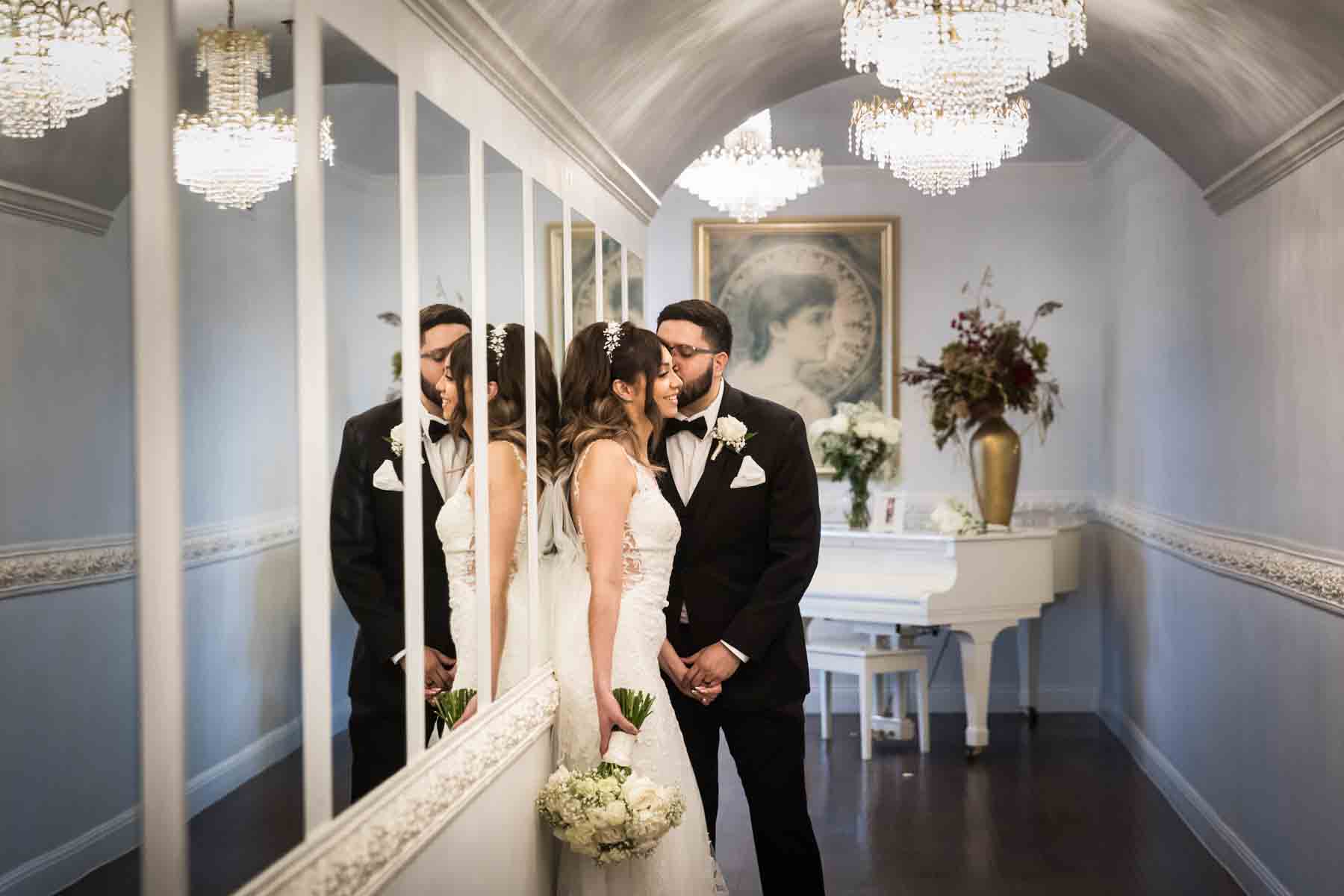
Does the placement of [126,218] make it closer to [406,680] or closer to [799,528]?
[406,680]

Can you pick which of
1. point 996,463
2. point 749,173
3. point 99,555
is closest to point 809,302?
point 749,173

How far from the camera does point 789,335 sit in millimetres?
8273

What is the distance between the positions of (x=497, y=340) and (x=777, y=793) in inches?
65.5

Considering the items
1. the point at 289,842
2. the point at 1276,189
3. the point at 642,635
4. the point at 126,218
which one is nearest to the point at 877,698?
the point at 1276,189

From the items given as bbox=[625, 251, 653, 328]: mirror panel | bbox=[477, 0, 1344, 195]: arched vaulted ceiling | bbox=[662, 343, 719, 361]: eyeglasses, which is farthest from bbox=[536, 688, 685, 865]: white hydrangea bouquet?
bbox=[625, 251, 653, 328]: mirror panel

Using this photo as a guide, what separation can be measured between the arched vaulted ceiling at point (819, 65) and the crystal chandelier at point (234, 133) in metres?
1.08

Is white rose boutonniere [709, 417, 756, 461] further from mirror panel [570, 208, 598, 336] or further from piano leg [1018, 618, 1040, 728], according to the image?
piano leg [1018, 618, 1040, 728]

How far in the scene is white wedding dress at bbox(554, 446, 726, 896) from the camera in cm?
348

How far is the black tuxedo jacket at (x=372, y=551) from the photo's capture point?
207 cm

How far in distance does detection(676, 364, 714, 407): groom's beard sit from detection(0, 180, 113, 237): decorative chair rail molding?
275cm

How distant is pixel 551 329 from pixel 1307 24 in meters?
2.13

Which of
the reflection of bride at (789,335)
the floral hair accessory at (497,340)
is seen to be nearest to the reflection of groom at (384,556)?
the floral hair accessory at (497,340)

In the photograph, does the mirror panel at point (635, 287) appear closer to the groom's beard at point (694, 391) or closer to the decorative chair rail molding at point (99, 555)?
the groom's beard at point (694, 391)

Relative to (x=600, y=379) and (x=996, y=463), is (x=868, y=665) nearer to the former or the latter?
(x=996, y=463)
